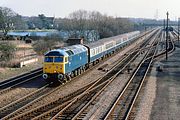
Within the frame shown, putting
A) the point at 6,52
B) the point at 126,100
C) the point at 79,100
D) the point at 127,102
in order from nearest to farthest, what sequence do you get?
the point at 127,102
the point at 79,100
the point at 126,100
the point at 6,52

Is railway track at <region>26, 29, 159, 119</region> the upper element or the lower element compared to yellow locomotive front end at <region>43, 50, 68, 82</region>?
lower

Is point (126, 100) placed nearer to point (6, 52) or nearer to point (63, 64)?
point (63, 64)

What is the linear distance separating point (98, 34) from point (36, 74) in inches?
2921

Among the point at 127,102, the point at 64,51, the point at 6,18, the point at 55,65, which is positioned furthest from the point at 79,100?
the point at 6,18

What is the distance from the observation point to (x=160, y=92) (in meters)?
26.1

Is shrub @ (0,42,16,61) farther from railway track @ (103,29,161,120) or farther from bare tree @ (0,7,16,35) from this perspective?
bare tree @ (0,7,16,35)

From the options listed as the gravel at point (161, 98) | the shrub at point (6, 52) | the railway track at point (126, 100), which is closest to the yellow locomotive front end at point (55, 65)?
the railway track at point (126, 100)

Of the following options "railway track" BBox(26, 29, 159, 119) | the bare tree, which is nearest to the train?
"railway track" BBox(26, 29, 159, 119)

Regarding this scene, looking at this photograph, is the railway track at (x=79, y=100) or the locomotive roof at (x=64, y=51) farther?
the locomotive roof at (x=64, y=51)

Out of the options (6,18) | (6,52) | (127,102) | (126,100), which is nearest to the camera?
(127,102)

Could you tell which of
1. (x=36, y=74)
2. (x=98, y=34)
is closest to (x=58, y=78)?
(x=36, y=74)

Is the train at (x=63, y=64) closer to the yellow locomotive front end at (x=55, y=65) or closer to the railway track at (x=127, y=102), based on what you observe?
the yellow locomotive front end at (x=55, y=65)

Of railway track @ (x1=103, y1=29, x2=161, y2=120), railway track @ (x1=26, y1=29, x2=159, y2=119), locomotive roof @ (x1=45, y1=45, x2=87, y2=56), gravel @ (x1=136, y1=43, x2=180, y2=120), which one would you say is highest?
locomotive roof @ (x1=45, y1=45, x2=87, y2=56)

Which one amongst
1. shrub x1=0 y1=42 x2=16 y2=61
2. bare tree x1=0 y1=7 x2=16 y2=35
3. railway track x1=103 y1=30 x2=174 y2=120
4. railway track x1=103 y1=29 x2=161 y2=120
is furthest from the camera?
bare tree x1=0 y1=7 x2=16 y2=35
